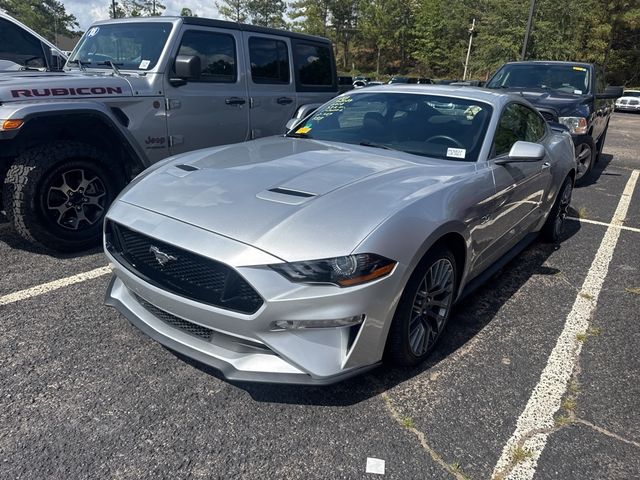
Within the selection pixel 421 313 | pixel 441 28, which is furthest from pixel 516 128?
pixel 441 28

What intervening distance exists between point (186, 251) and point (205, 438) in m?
0.85

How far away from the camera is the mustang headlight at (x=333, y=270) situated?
2156mm

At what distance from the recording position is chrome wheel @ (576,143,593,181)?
754cm

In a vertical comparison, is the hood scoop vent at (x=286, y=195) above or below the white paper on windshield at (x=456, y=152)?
below

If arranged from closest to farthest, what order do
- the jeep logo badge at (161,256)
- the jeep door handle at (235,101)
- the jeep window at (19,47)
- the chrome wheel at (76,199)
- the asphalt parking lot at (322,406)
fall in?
the asphalt parking lot at (322,406), the jeep logo badge at (161,256), the chrome wheel at (76,199), the jeep door handle at (235,101), the jeep window at (19,47)

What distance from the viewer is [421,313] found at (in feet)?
8.93

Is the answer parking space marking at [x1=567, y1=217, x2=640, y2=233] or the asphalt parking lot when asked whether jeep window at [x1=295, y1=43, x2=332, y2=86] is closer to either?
parking space marking at [x1=567, y1=217, x2=640, y2=233]

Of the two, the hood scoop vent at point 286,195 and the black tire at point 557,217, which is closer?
the hood scoop vent at point 286,195

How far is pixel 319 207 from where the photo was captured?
2430 mm

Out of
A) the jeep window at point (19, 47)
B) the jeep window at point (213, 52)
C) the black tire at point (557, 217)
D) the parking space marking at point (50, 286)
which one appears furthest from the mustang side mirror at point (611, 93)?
the jeep window at point (19, 47)

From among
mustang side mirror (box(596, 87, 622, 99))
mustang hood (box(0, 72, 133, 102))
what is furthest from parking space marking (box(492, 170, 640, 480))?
mustang side mirror (box(596, 87, 622, 99))

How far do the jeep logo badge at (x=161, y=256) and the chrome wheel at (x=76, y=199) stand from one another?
6.79 ft

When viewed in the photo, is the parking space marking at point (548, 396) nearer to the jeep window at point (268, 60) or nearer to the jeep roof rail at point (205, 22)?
the jeep window at point (268, 60)

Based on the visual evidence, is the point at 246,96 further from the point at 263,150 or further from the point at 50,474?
the point at 50,474
